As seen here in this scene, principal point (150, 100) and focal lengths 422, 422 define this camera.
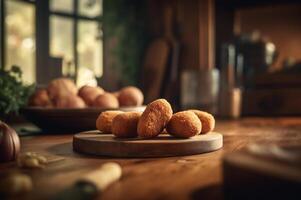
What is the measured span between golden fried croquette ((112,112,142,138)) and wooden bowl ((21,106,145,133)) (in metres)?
0.38

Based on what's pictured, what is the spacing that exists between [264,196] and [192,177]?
0.17m

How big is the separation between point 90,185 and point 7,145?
324 mm

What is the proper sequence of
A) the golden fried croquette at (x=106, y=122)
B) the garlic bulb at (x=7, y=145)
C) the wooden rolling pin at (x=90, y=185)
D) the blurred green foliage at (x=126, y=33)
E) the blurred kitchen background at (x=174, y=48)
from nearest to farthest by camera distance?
the wooden rolling pin at (x=90, y=185), the garlic bulb at (x=7, y=145), the golden fried croquette at (x=106, y=122), the blurred kitchen background at (x=174, y=48), the blurred green foliage at (x=126, y=33)

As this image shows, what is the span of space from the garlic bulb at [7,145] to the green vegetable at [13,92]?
496mm

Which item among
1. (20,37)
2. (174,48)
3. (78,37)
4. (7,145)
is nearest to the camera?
(7,145)

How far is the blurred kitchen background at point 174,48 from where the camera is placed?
1.99 meters

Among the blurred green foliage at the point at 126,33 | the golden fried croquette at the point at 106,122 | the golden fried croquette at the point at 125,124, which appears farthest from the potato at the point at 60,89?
the blurred green foliage at the point at 126,33

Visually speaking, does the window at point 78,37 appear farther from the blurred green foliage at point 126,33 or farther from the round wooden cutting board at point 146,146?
the round wooden cutting board at point 146,146

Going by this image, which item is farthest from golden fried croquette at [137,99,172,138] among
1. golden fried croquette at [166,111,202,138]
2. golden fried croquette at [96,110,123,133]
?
golden fried croquette at [96,110,123,133]

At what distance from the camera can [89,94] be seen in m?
1.35

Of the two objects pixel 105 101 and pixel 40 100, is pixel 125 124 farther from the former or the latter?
pixel 40 100

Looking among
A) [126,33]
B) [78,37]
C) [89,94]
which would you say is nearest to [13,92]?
[89,94]

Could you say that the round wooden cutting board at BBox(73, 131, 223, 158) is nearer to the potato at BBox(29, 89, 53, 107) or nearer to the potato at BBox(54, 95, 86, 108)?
the potato at BBox(54, 95, 86, 108)

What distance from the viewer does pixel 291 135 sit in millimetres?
1168
